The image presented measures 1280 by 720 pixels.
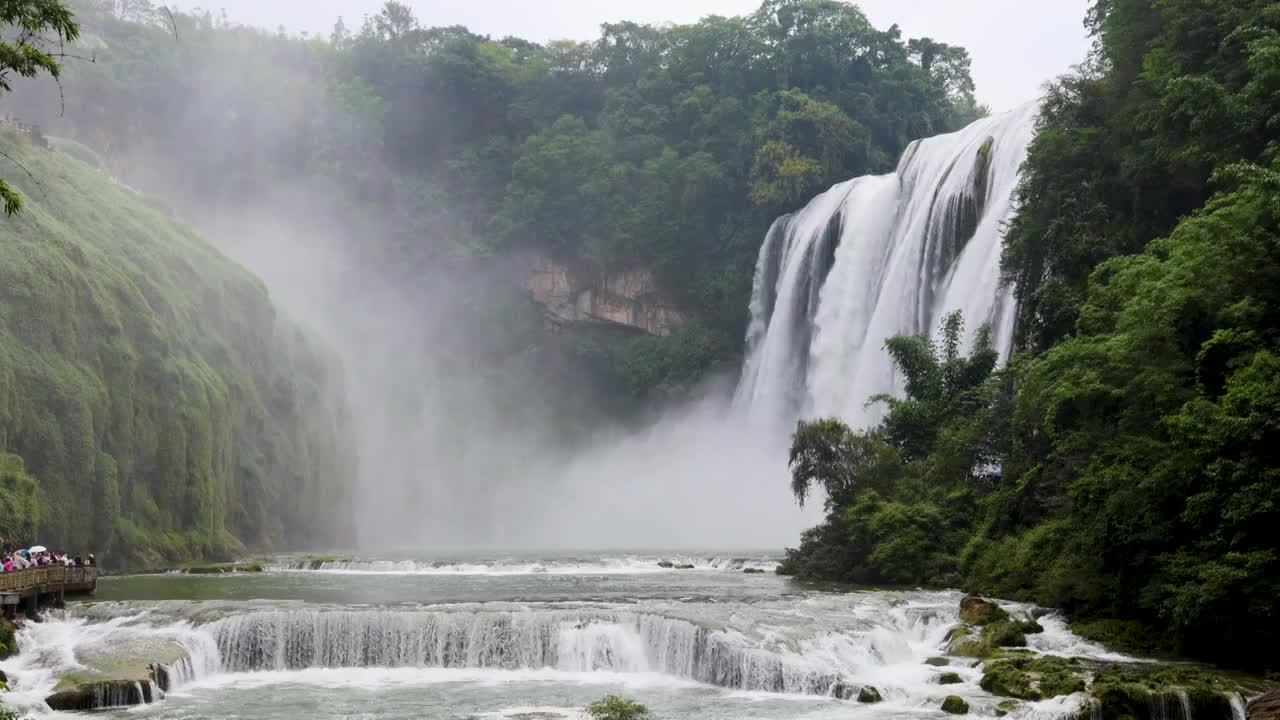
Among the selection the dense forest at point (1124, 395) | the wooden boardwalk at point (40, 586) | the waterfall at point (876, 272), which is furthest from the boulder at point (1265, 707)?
the wooden boardwalk at point (40, 586)

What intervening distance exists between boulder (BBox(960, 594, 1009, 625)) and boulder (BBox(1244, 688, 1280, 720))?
7.92 meters

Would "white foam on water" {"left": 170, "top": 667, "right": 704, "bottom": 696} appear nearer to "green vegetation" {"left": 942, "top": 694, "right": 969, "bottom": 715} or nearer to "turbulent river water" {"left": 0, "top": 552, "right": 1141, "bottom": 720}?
"turbulent river water" {"left": 0, "top": 552, "right": 1141, "bottom": 720}

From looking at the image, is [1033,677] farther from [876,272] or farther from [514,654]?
[876,272]

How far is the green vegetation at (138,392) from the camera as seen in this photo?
41656mm

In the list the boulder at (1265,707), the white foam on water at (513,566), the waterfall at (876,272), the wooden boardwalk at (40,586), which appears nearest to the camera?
the boulder at (1265,707)

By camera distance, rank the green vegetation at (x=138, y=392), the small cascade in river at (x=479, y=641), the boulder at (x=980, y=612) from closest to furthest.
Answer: the small cascade in river at (x=479, y=641) → the boulder at (x=980, y=612) → the green vegetation at (x=138, y=392)

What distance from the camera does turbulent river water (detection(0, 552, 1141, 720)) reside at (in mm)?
22844

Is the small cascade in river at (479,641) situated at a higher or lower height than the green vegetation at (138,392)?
lower

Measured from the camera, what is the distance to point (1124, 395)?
26422mm

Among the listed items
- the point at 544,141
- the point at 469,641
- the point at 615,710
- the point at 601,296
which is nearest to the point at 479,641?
the point at 469,641

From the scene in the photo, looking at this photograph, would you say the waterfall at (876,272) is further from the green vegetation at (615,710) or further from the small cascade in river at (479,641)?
the green vegetation at (615,710)

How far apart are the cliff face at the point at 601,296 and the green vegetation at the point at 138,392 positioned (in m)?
21.5

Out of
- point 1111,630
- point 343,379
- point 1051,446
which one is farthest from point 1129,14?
point 343,379

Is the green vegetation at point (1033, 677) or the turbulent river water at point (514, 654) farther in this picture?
the turbulent river water at point (514, 654)
